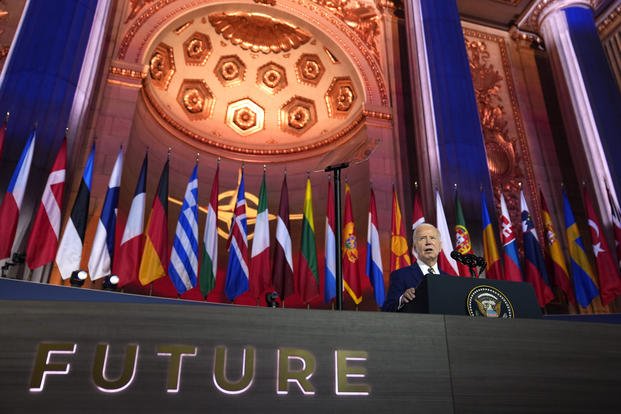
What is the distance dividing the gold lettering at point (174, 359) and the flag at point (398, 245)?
21.1 feet

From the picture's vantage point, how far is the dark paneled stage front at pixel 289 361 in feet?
5.92

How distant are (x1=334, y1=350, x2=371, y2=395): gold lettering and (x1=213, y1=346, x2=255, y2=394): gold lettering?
1.14ft

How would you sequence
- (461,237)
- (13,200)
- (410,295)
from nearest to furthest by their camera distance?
(410,295) < (13,200) < (461,237)

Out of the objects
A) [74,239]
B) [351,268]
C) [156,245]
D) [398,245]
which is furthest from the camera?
[398,245]

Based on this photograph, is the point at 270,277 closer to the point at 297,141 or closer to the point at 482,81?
the point at 297,141

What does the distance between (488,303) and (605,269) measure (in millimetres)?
7133

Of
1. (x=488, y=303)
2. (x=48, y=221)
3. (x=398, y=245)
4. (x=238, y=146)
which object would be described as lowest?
(x=488, y=303)

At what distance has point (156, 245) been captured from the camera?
7.08 metres

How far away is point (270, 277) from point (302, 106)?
19.6ft

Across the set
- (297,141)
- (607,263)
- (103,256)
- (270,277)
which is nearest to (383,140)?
(297,141)

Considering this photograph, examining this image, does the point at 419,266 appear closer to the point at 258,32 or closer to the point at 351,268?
the point at 351,268

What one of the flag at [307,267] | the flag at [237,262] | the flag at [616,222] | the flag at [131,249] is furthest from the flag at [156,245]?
the flag at [616,222]

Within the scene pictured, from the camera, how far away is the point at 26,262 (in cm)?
602

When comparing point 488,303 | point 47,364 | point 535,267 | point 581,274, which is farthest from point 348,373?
point 581,274
